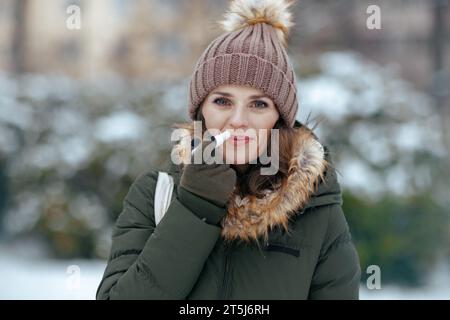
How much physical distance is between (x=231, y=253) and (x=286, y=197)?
231mm

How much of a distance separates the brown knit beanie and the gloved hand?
0.28 meters

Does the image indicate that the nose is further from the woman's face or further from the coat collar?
the coat collar

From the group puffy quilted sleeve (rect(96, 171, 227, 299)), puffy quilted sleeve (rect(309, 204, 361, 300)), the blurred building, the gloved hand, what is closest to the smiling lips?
the gloved hand

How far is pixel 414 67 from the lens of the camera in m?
7.88

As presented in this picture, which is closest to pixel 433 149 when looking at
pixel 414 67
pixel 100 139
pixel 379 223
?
pixel 379 223

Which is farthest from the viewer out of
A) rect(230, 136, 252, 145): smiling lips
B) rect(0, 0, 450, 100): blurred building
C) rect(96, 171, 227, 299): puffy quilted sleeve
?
rect(0, 0, 450, 100): blurred building

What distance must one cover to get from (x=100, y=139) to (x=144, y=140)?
1.32ft

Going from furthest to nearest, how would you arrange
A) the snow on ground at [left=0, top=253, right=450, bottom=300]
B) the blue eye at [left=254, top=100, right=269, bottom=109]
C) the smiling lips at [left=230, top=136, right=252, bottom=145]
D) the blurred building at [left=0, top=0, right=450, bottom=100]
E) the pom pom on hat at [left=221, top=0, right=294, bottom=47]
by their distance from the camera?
the blurred building at [left=0, top=0, right=450, bottom=100]
the snow on ground at [left=0, top=253, right=450, bottom=300]
the pom pom on hat at [left=221, top=0, right=294, bottom=47]
the blue eye at [left=254, top=100, right=269, bottom=109]
the smiling lips at [left=230, top=136, right=252, bottom=145]

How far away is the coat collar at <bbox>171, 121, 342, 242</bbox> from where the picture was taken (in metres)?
1.99

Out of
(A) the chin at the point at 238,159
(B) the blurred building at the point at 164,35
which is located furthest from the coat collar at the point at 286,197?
(B) the blurred building at the point at 164,35

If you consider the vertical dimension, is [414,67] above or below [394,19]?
below

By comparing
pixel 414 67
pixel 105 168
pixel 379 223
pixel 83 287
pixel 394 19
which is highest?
pixel 394 19

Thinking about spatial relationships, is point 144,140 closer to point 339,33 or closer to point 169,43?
point 169,43
